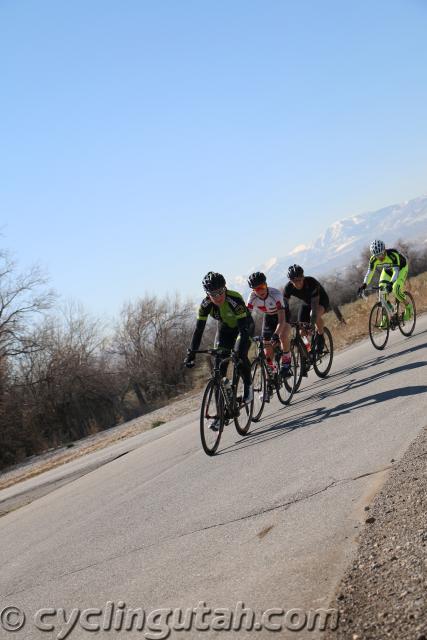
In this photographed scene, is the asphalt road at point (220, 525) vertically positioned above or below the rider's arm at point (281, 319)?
below

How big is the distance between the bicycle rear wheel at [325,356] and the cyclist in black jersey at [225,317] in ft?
11.1

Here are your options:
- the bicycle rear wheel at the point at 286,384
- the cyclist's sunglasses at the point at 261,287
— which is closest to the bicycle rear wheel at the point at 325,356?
the bicycle rear wheel at the point at 286,384

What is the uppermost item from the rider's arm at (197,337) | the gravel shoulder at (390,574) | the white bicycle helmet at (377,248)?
the white bicycle helmet at (377,248)

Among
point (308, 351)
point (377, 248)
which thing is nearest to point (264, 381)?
point (308, 351)

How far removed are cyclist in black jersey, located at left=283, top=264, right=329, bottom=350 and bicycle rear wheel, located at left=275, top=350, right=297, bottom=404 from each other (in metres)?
1.34

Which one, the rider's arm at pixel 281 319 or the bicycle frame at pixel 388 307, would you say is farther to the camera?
the bicycle frame at pixel 388 307

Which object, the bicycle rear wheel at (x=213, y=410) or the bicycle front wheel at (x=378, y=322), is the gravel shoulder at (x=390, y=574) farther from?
the bicycle front wheel at (x=378, y=322)

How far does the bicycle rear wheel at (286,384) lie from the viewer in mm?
11797

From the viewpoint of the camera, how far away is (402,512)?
16.2 feet

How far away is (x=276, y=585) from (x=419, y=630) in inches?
45.5

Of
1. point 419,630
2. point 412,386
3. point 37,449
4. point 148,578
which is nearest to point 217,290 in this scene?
point 412,386

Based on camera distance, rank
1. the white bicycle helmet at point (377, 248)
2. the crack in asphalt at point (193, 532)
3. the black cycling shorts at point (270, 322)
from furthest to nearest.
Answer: the white bicycle helmet at point (377, 248), the black cycling shorts at point (270, 322), the crack in asphalt at point (193, 532)

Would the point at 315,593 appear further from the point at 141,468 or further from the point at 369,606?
the point at 141,468

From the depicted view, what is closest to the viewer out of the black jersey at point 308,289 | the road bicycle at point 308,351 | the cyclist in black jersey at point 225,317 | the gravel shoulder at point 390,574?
the gravel shoulder at point 390,574
